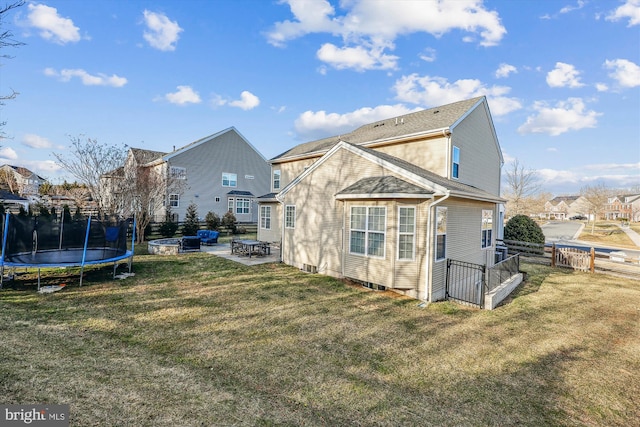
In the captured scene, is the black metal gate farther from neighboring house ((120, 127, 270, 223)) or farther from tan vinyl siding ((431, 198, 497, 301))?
neighboring house ((120, 127, 270, 223))

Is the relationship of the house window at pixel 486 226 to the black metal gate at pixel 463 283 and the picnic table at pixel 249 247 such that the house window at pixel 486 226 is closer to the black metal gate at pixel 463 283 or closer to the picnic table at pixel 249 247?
the black metal gate at pixel 463 283

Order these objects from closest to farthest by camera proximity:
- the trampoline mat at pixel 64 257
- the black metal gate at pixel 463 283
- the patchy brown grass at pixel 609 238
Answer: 1. the trampoline mat at pixel 64 257
2. the black metal gate at pixel 463 283
3. the patchy brown grass at pixel 609 238

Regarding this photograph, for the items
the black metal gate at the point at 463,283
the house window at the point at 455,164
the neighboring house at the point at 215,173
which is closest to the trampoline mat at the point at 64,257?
the black metal gate at the point at 463,283

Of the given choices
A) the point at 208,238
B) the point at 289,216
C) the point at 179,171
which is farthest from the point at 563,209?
the point at 208,238

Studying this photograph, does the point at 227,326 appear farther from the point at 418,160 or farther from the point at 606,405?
the point at 418,160

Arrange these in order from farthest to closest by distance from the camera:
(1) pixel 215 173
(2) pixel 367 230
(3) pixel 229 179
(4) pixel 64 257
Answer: (3) pixel 229 179
(1) pixel 215 173
(4) pixel 64 257
(2) pixel 367 230

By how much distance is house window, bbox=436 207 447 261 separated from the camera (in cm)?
868

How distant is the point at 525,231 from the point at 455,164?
9877 millimetres

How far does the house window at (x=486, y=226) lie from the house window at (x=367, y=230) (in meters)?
5.43

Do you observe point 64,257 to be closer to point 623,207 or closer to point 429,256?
point 429,256

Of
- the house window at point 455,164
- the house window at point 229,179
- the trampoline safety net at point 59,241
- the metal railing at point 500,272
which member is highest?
the house window at point 229,179

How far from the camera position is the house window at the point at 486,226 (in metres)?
11.7

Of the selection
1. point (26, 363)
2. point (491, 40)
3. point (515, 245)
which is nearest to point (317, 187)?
point (26, 363)

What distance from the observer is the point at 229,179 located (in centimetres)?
3097
